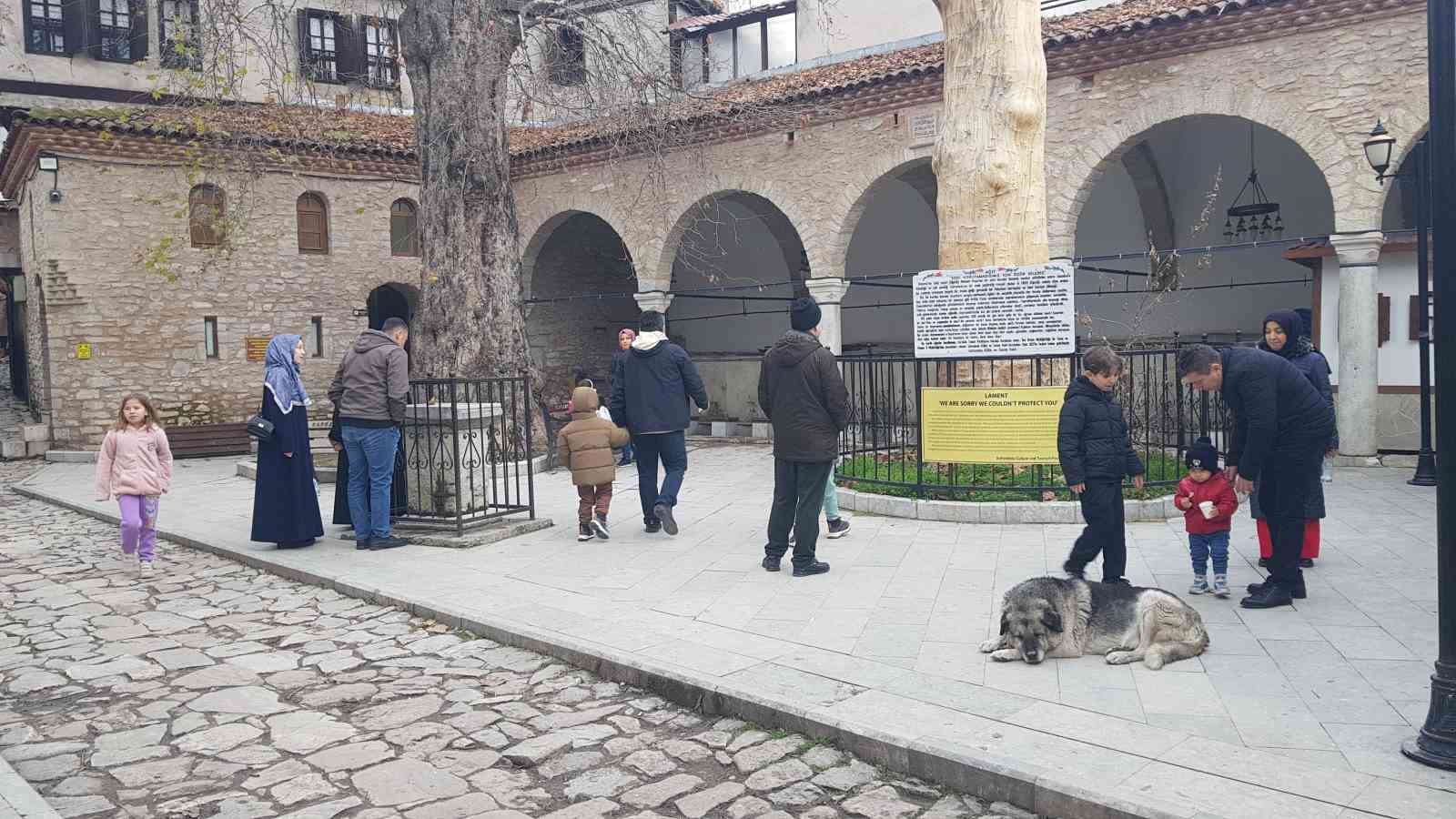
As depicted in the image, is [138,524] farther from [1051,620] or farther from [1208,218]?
[1208,218]

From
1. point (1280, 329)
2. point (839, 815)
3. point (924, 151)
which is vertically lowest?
point (839, 815)

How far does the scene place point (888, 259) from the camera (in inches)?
828

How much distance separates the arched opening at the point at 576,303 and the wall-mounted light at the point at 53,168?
768 centimetres

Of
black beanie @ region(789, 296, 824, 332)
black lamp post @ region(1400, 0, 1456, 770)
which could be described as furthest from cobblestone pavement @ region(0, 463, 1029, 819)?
black beanie @ region(789, 296, 824, 332)

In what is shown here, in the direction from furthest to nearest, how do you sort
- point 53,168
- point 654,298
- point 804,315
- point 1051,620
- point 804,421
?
point 654,298
point 53,168
point 804,315
point 804,421
point 1051,620

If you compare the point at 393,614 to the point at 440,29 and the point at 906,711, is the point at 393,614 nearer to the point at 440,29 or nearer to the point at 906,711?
the point at 906,711

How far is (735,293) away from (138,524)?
16.2m

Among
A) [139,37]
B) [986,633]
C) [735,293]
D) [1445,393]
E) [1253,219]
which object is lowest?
[986,633]

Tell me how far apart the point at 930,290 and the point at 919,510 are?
6.04ft

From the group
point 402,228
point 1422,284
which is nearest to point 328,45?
point 402,228

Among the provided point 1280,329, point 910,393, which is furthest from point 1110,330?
point 1280,329

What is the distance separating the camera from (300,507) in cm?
802

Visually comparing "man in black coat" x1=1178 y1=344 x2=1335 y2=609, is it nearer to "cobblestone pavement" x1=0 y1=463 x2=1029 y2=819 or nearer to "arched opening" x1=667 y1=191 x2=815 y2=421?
"cobblestone pavement" x1=0 y1=463 x2=1029 y2=819

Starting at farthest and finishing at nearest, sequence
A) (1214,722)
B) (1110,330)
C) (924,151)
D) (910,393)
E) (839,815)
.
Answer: (1110,330)
(910,393)
(924,151)
(1214,722)
(839,815)
